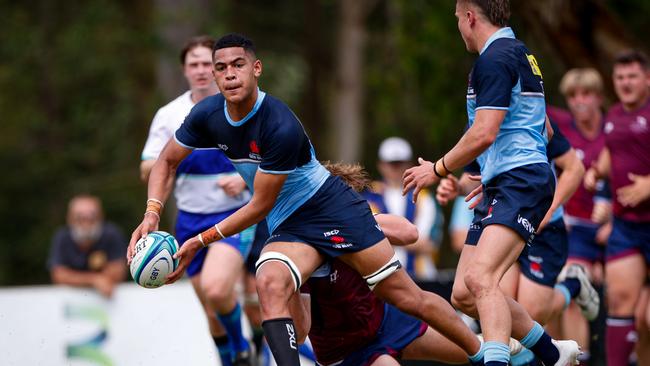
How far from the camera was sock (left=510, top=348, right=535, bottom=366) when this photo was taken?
7449 millimetres

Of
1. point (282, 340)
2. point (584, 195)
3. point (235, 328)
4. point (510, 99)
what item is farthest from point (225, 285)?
point (584, 195)

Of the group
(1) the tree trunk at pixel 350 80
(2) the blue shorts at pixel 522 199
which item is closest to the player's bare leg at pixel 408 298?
(2) the blue shorts at pixel 522 199

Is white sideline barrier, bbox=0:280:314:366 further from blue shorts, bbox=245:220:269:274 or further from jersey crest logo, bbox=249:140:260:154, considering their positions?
jersey crest logo, bbox=249:140:260:154

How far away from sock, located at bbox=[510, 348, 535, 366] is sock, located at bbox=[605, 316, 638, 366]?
1946 millimetres

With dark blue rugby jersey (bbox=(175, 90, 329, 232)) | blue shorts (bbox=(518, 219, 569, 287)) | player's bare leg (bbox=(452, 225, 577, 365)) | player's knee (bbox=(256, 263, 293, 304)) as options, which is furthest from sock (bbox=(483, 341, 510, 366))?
blue shorts (bbox=(518, 219, 569, 287))

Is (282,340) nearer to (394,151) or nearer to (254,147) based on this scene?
(254,147)

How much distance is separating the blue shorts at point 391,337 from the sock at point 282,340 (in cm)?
80

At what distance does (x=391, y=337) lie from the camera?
725cm

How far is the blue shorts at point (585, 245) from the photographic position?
10359 mm

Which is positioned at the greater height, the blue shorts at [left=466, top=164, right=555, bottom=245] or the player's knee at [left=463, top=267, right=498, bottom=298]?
the blue shorts at [left=466, top=164, right=555, bottom=245]

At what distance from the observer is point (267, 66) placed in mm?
23906

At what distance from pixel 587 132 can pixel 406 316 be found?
3.68 metres

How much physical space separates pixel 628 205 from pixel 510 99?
2.97 metres

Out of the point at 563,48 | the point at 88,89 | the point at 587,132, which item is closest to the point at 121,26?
the point at 88,89
